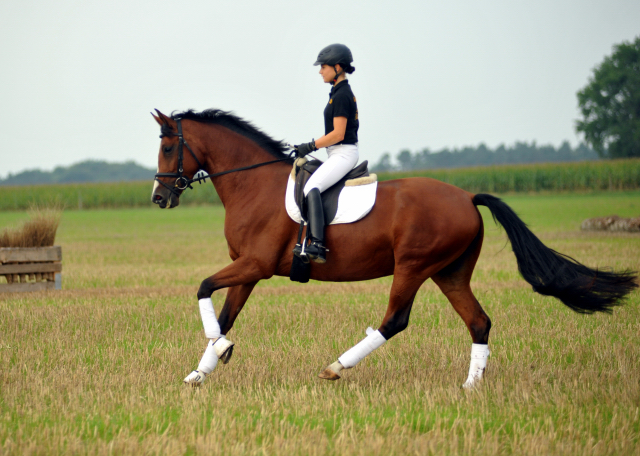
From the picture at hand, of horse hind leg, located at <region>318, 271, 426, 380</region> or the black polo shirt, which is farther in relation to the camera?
the black polo shirt

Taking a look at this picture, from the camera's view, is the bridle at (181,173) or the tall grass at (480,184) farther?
the tall grass at (480,184)

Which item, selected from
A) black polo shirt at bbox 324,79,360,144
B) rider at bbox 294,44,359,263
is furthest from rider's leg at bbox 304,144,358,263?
black polo shirt at bbox 324,79,360,144

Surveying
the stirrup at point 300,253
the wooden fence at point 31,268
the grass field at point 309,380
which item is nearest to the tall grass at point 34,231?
the wooden fence at point 31,268

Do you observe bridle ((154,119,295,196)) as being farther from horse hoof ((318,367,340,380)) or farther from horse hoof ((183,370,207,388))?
horse hoof ((318,367,340,380))

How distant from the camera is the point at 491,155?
16125cm

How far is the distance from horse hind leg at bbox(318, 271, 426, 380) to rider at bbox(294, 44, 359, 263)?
760mm

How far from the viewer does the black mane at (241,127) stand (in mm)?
6688

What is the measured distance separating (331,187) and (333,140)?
453mm

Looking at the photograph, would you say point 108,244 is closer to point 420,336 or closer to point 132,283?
point 132,283

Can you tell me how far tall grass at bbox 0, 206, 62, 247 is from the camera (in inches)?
506

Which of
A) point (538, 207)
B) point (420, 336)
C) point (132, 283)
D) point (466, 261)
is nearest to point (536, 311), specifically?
point (420, 336)

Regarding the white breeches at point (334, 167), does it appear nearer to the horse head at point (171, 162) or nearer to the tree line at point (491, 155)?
the horse head at point (171, 162)

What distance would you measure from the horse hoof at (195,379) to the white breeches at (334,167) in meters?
1.94

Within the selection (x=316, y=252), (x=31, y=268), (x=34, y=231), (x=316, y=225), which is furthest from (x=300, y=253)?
(x=34, y=231)
